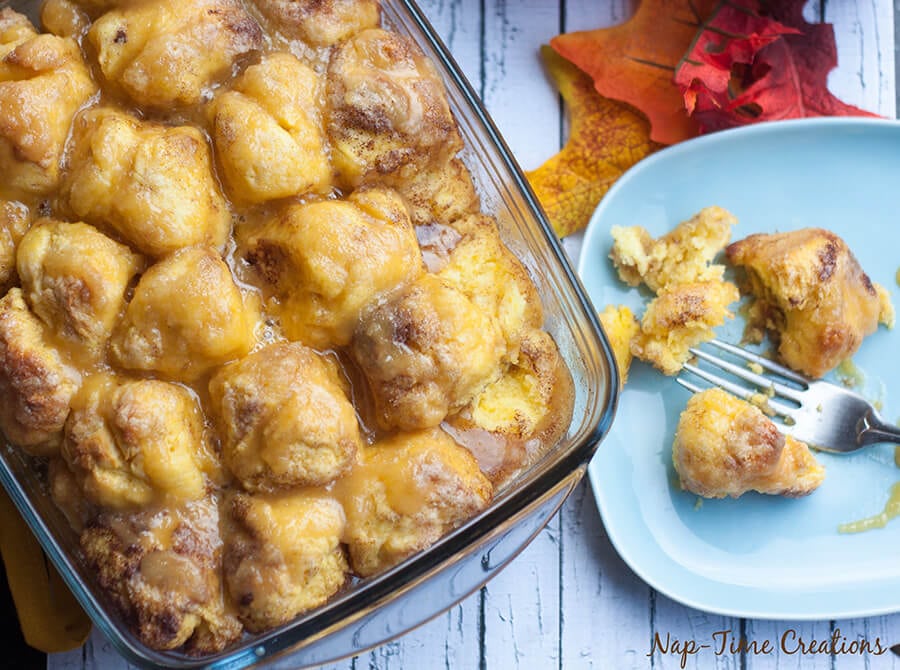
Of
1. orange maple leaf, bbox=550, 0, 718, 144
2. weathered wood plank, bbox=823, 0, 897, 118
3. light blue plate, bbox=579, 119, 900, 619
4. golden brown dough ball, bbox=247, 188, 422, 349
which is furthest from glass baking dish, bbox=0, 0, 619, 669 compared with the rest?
weathered wood plank, bbox=823, 0, 897, 118

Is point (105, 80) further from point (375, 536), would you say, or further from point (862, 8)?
point (862, 8)

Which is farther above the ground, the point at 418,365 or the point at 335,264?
the point at 335,264

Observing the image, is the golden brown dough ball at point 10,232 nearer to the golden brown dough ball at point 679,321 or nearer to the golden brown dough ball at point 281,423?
the golden brown dough ball at point 281,423

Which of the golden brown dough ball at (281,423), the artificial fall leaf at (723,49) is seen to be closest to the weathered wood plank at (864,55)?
the artificial fall leaf at (723,49)

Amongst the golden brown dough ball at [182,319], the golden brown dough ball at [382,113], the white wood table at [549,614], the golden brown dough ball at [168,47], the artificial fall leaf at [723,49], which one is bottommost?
the white wood table at [549,614]

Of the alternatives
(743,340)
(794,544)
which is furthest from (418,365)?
(794,544)

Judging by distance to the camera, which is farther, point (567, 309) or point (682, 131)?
point (682, 131)

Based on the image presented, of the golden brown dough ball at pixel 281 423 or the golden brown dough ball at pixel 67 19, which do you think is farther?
the golden brown dough ball at pixel 67 19
